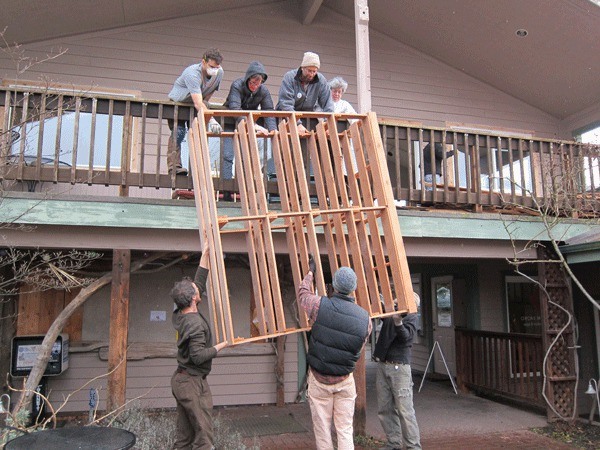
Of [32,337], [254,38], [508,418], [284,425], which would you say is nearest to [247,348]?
[284,425]

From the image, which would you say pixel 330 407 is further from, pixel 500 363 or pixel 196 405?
pixel 500 363

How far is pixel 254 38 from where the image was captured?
917 cm

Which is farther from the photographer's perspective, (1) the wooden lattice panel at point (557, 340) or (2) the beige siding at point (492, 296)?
(2) the beige siding at point (492, 296)

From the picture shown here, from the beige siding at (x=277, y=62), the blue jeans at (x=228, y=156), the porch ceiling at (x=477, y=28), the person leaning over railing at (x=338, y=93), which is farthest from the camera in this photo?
the beige siding at (x=277, y=62)

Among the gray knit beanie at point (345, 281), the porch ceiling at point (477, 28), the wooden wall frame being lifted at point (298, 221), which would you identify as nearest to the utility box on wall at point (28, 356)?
the wooden wall frame being lifted at point (298, 221)

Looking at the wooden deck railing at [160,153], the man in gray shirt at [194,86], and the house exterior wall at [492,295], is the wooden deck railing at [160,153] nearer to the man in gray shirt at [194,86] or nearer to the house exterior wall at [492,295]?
the man in gray shirt at [194,86]

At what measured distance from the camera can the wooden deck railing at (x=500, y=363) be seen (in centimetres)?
777

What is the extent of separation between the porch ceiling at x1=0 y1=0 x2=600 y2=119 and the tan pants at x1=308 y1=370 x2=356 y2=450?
21.6 ft

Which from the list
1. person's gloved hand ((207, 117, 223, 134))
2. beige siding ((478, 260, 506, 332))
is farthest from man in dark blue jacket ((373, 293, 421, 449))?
beige siding ((478, 260, 506, 332))

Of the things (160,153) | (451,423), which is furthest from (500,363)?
(160,153)

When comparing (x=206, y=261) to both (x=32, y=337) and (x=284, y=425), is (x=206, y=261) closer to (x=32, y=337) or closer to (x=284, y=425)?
(x=284, y=425)

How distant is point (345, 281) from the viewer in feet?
12.8

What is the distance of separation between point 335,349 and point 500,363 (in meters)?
5.71

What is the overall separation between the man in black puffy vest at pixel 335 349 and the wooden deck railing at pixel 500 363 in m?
4.63
